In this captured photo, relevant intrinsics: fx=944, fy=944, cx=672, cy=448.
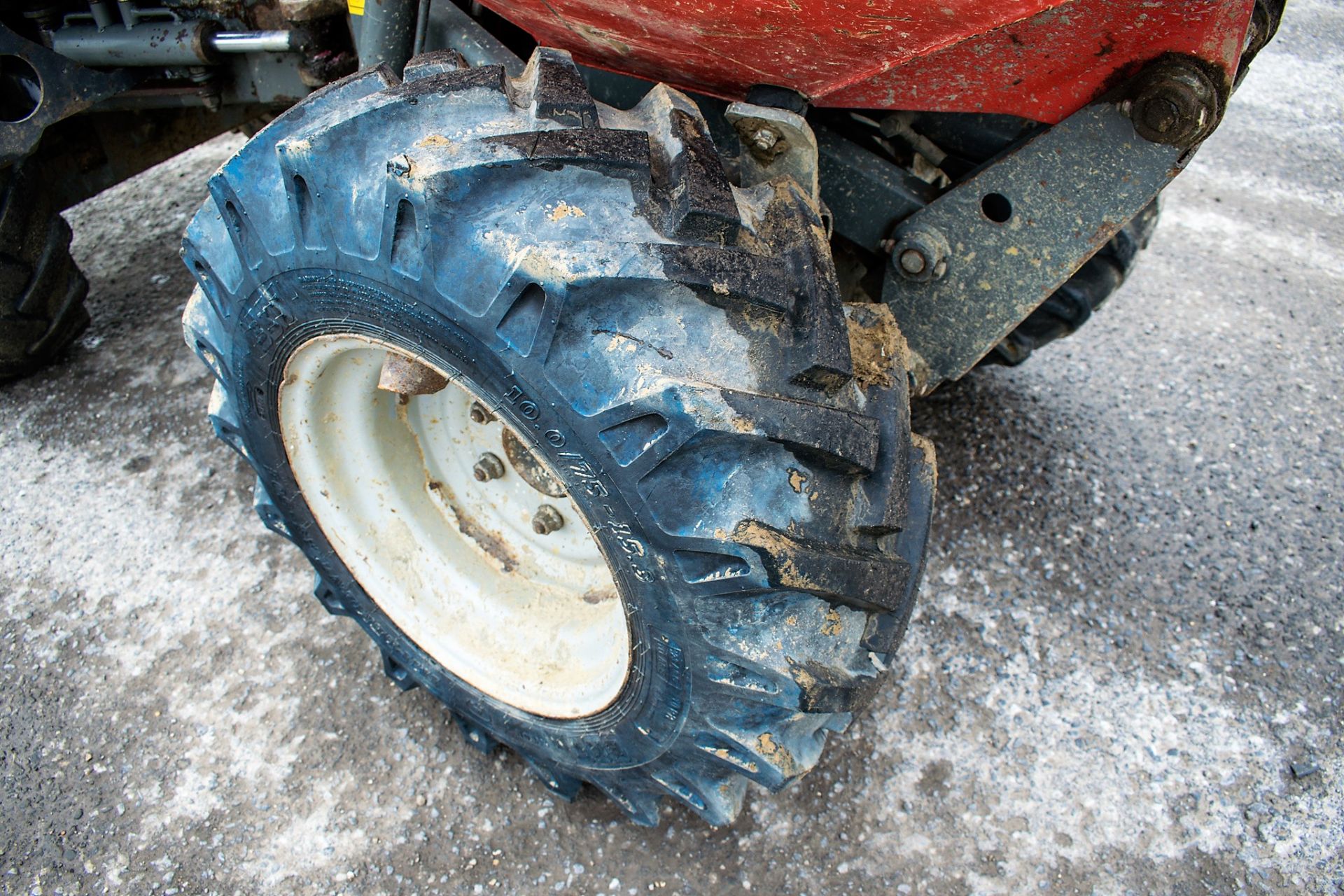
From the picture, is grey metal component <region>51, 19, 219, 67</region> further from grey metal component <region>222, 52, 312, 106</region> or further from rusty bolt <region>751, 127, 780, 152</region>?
rusty bolt <region>751, 127, 780, 152</region>

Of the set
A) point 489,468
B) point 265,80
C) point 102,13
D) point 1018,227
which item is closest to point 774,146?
point 1018,227

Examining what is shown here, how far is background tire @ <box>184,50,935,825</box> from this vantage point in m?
1.25

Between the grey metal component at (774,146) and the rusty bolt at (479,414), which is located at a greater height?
the grey metal component at (774,146)

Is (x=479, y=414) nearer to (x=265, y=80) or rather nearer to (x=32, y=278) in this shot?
(x=265, y=80)

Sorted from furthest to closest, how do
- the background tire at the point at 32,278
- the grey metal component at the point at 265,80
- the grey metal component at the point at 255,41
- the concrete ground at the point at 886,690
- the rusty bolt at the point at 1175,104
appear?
the background tire at the point at 32,278, the grey metal component at the point at 265,80, the grey metal component at the point at 255,41, the concrete ground at the point at 886,690, the rusty bolt at the point at 1175,104

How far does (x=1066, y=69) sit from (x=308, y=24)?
5.37ft

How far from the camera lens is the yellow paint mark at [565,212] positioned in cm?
126

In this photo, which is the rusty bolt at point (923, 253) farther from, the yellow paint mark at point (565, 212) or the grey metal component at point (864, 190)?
the yellow paint mark at point (565, 212)

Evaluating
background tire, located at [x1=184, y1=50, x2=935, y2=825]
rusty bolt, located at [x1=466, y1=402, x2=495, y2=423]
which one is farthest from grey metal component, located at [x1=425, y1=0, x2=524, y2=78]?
rusty bolt, located at [x1=466, y1=402, x2=495, y2=423]

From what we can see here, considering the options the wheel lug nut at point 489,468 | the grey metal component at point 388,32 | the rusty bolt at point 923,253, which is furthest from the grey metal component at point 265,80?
the rusty bolt at point 923,253

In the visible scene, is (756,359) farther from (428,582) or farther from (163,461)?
(163,461)

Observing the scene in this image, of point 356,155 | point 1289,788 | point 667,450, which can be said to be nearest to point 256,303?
point 356,155

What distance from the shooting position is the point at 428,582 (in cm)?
196

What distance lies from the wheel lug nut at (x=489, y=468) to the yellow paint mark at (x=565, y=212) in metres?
0.78
